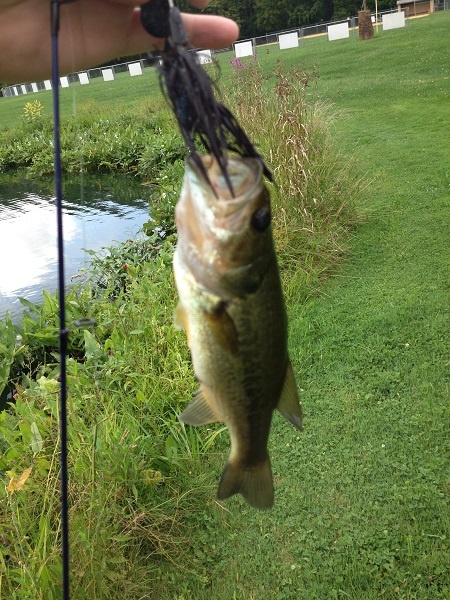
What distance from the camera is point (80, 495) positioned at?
293cm

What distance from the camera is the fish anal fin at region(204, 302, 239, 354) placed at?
1280mm

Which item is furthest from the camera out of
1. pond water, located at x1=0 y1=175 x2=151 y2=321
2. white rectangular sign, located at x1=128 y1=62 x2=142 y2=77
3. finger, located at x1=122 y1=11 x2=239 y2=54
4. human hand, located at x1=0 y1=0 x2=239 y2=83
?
white rectangular sign, located at x1=128 y1=62 x2=142 y2=77

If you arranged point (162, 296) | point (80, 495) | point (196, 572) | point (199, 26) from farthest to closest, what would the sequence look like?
point (162, 296), point (196, 572), point (80, 495), point (199, 26)

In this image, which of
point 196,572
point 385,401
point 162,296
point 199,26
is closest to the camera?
point 199,26

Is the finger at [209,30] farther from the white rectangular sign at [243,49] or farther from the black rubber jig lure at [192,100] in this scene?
the white rectangular sign at [243,49]

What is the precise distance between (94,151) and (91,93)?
50.5 ft

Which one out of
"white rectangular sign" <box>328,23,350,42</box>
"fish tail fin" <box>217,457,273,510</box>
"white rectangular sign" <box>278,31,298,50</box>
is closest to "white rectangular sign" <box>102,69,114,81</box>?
"white rectangular sign" <box>278,31,298,50</box>

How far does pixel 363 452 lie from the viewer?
12.4 feet

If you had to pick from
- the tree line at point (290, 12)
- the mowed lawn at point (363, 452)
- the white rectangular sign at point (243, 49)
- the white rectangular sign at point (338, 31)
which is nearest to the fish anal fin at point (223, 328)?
the mowed lawn at point (363, 452)

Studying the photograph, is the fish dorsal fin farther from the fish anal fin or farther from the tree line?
the tree line

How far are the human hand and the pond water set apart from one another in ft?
13.3

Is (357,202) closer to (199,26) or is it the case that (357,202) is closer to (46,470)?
(46,470)

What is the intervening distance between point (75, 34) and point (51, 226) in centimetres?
956

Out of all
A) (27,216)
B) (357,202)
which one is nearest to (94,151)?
(27,216)
